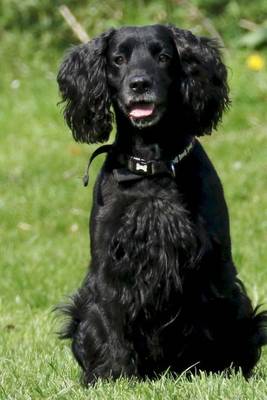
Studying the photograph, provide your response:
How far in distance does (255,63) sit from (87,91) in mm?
8052

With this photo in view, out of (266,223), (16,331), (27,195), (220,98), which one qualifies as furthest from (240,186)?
(220,98)

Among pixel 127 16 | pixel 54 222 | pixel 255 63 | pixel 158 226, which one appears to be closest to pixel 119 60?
pixel 158 226

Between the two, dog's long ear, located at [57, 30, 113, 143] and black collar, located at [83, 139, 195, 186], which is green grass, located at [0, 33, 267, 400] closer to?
black collar, located at [83, 139, 195, 186]

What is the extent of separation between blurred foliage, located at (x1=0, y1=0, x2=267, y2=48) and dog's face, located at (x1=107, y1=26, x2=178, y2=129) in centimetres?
865

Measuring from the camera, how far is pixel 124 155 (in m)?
5.29

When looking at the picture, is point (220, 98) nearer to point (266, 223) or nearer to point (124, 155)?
point (124, 155)

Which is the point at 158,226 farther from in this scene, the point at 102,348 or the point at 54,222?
the point at 54,222

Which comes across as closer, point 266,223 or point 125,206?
point 125,206

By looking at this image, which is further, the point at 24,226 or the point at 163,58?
the point at 24,226

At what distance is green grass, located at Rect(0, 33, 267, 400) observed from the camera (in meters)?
4.80

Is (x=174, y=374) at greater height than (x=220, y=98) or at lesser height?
lesser

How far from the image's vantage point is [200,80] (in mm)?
5324

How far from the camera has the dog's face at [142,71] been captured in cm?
501

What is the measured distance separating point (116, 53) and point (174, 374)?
1477mm
